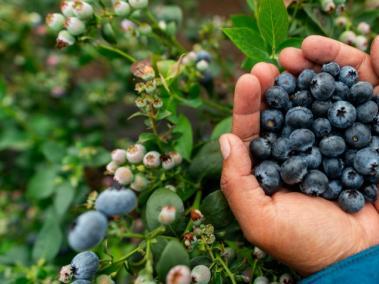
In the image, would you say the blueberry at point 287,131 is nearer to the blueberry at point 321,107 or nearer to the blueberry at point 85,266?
the blueberry at point 321,107

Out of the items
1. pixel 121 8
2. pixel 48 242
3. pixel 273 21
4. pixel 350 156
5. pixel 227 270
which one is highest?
pixel 273 21

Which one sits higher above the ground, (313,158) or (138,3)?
(138,3)

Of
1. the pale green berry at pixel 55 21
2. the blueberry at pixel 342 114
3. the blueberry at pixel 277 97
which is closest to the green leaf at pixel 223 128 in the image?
the blueberry at pixel 277 97

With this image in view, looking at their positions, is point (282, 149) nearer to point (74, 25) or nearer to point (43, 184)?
point (74, 25)

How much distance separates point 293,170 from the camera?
102cm

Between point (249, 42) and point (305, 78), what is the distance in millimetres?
173

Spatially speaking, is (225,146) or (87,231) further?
(225,146)

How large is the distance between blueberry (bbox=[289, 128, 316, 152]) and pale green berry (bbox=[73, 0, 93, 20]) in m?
0.61

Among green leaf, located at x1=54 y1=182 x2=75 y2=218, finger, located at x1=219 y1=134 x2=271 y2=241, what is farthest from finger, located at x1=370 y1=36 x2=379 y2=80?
green leaf, located at x1=54 y1=182 x2=75 y2=218

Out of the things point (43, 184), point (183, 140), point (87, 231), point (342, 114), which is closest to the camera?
point (87, 231)

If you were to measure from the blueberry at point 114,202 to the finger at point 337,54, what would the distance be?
0.61m

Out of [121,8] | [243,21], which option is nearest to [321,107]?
[243,21]

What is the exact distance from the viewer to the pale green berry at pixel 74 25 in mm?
1139

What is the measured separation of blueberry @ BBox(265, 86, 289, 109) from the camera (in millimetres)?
1102
